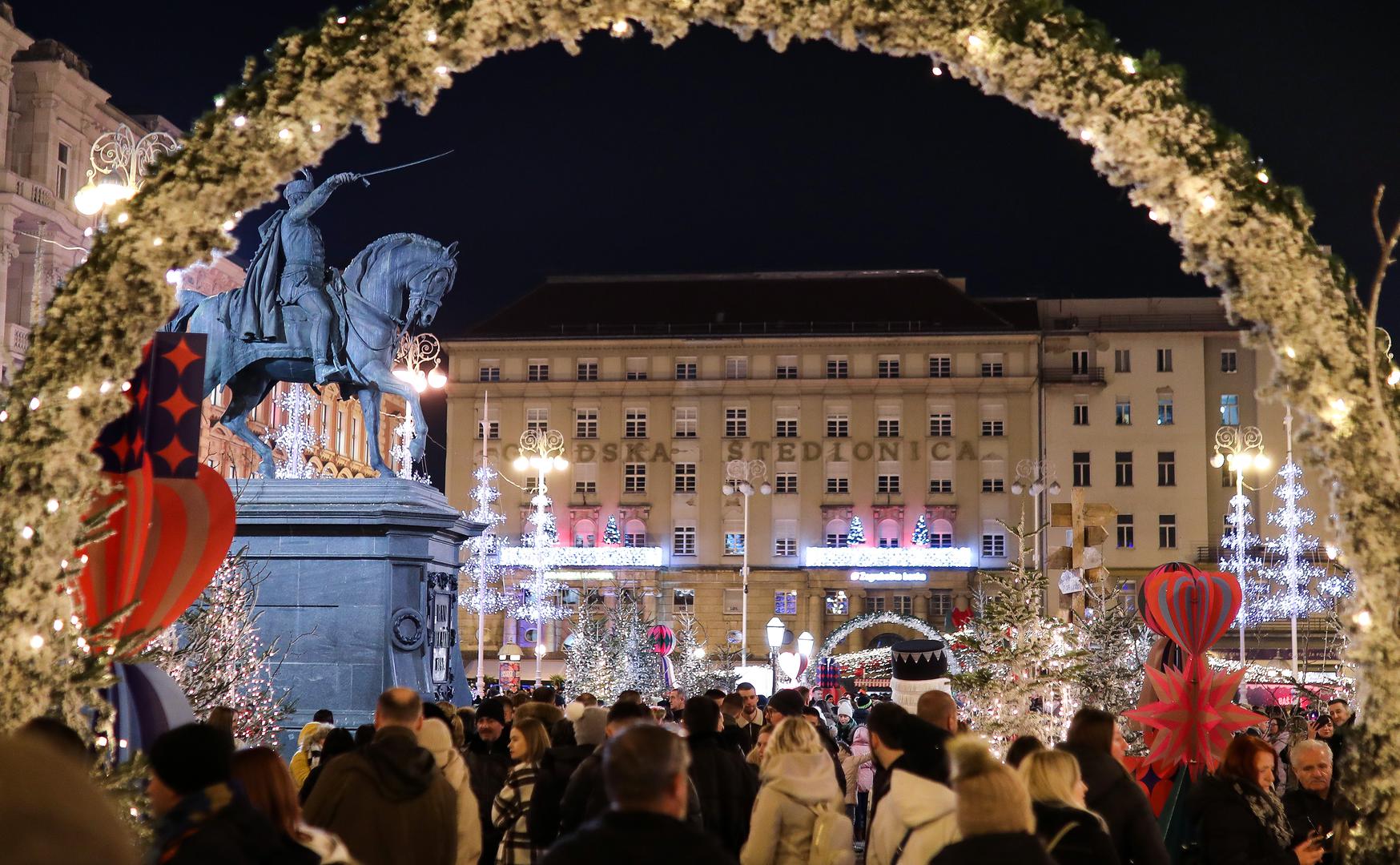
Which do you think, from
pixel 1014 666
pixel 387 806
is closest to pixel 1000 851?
pixel 387 806

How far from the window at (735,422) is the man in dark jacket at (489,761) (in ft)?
231

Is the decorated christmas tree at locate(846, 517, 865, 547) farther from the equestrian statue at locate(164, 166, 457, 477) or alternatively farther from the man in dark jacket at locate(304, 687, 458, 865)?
the man in dark jacket at locate(304, 687, 458, 865)

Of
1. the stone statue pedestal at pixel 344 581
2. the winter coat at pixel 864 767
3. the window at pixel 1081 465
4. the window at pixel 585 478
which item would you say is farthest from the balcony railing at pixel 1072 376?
the winter coat at pixel 864 767

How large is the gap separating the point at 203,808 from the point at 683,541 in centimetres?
7461

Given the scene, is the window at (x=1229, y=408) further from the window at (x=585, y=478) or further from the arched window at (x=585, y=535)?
the arched window at (x=585, y=535)

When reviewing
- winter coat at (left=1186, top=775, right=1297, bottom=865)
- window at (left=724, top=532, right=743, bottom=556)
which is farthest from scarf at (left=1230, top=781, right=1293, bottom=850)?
window at (left=724, top=532, right=743, bottom=556)

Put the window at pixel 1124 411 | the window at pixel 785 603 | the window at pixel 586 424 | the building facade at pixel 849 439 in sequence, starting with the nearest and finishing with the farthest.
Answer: the window at pixel 785 603 → the building facade at pixel 849 439 → the window at pixel 1124 411 → the window at pixel 586 424

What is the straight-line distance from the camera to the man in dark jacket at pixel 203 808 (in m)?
4.52

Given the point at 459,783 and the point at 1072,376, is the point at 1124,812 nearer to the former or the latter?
the point at 459,783

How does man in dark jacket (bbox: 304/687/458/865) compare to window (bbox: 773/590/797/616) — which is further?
window (bbox: 773/590/797/616)

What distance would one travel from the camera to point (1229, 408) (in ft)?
258

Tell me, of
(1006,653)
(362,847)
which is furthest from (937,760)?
(1006,653)

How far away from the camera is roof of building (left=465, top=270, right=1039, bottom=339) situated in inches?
3199

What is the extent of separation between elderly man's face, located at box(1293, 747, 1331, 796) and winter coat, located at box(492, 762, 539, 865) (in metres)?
3.74
